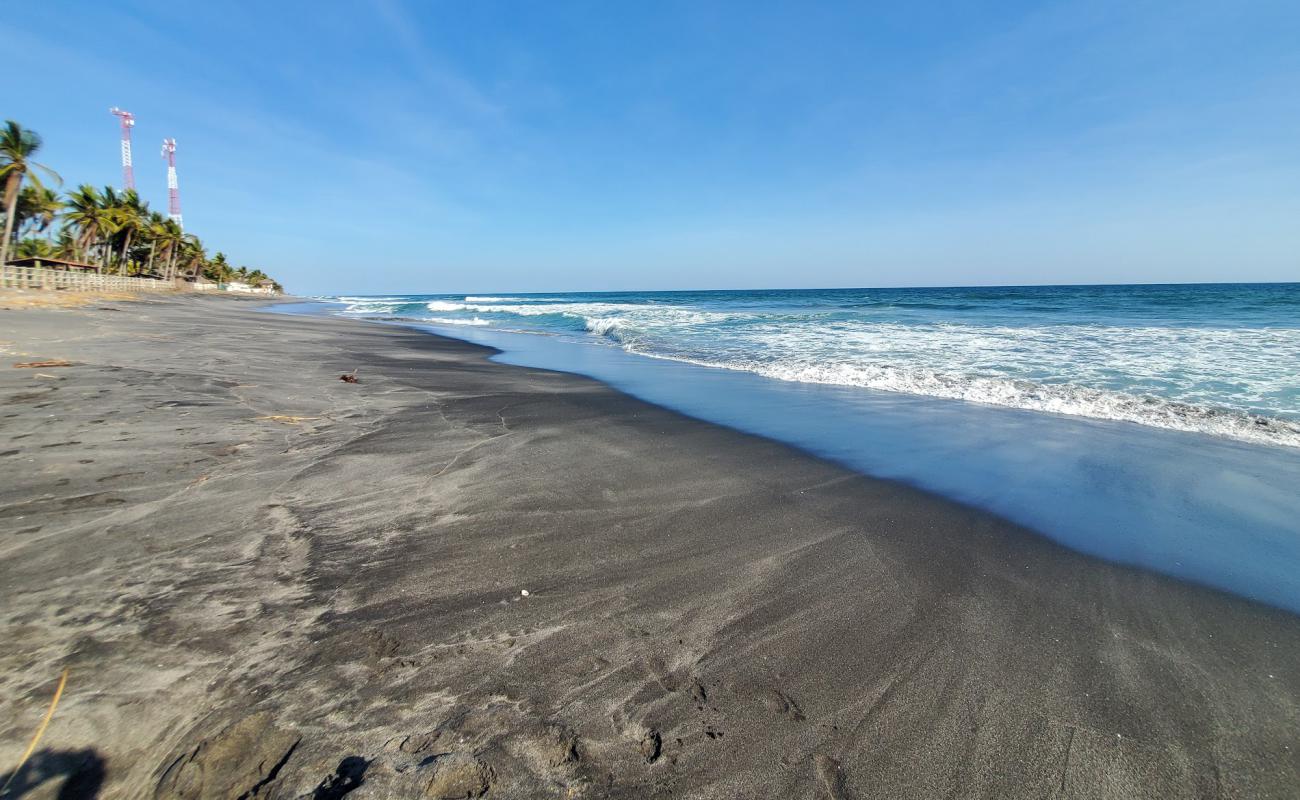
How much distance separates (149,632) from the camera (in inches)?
98.7

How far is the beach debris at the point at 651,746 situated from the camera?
2006mm

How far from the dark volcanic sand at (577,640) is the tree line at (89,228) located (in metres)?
44.6

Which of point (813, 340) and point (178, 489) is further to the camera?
point (813, 340)

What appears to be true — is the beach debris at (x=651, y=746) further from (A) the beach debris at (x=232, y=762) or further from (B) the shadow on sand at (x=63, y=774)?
(B) the shadow on sand at (x=63, y=774)

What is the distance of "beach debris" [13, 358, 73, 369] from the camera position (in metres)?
7.64

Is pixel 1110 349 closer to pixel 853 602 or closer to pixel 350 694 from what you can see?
pixel 853 602

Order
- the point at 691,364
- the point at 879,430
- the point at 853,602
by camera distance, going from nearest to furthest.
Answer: the point at 853,602
the point at 879,430
the point at 691,364

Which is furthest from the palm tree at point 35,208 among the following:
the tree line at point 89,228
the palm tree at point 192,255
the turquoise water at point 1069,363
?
the turquoise water at point 1069,363

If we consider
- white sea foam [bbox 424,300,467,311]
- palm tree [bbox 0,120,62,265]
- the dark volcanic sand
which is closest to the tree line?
palm tree [bbox 0,120,62,265]

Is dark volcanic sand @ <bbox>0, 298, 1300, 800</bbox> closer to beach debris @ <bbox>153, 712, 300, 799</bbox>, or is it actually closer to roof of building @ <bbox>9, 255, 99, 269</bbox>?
beach debris @ <bbox>153, 712, 300, 799</bbox>

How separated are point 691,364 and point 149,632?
12446 millimetres

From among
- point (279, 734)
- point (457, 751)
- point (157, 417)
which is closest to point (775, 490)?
point (457, 751)

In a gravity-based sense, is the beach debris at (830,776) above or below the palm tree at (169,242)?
below

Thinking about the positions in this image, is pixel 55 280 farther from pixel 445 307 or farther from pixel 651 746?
pixel 651 746
